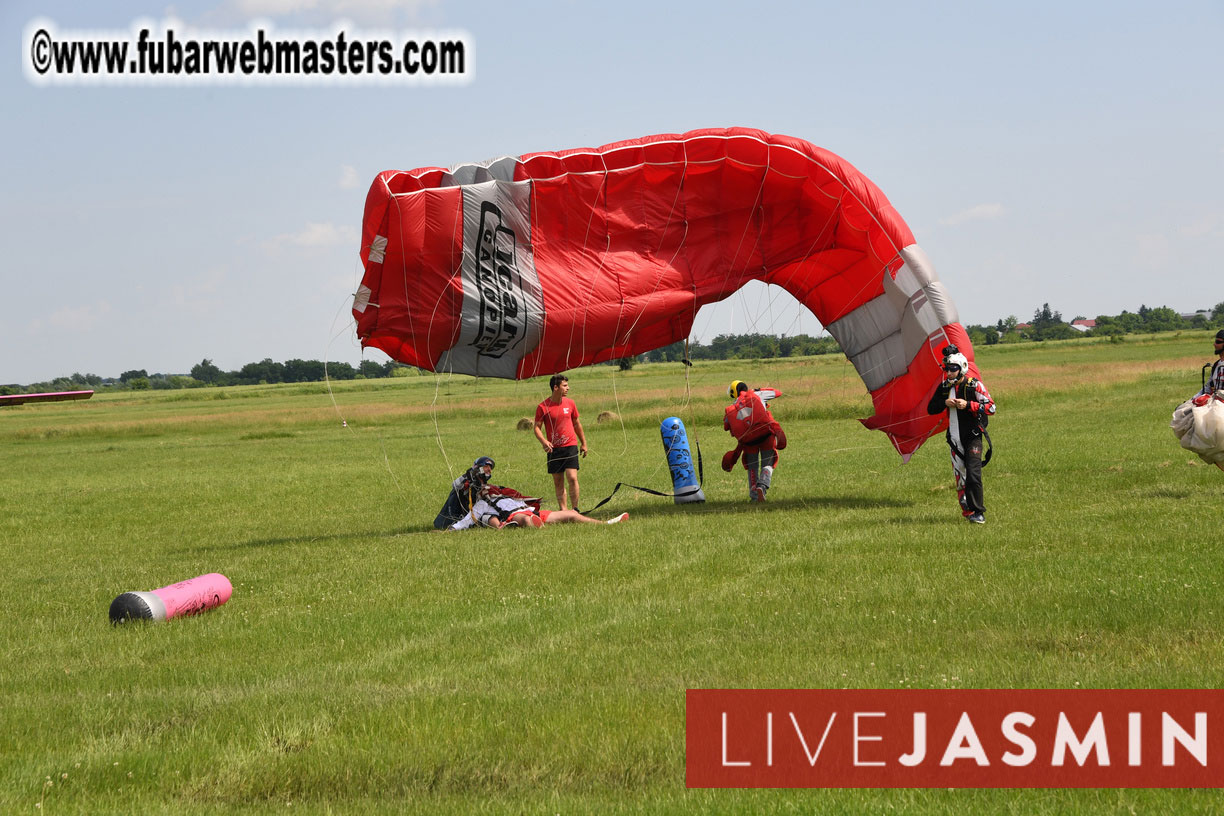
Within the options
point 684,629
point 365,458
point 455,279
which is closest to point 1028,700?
point 684,629

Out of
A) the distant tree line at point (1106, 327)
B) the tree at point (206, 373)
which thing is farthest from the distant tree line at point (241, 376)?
the distant tree line at point (1106, 327)

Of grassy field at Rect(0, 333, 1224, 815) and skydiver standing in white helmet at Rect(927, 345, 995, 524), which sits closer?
grassy field at Rect(0, 333, 1224, 815)

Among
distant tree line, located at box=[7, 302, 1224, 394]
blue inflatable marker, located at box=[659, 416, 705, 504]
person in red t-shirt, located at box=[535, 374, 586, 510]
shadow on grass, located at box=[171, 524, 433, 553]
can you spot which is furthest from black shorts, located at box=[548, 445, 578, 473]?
distant tree line, located at box=[7, 302, 1224, 394]

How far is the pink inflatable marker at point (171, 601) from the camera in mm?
9969

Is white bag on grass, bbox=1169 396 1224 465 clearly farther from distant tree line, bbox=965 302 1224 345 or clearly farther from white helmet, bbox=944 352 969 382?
distant tree line, bbox=965 302 1224 345

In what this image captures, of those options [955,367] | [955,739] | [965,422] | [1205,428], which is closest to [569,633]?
[955,739]

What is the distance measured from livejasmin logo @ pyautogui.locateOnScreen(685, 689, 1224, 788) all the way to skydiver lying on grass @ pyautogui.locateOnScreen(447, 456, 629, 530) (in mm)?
8616

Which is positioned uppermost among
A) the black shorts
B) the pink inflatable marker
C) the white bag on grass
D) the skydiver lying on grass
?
the white bag on grass

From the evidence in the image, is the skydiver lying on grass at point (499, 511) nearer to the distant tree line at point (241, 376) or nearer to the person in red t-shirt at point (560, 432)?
the person in red t-shirt at point (560, 432)

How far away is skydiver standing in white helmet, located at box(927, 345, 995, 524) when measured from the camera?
41.3ft

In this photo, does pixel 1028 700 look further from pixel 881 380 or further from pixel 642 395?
pixel 642 395

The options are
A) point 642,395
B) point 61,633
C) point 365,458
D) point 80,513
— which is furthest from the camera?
point 642,395

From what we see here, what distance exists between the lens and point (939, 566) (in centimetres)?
1010

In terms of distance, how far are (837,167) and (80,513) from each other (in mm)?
15705
